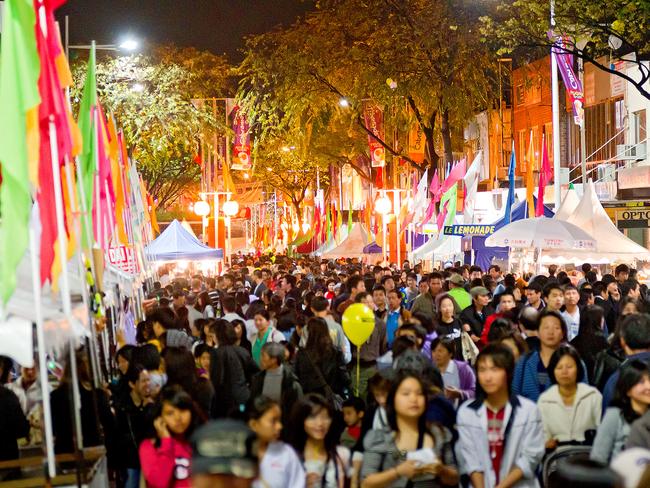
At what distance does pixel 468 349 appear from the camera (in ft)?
43.0

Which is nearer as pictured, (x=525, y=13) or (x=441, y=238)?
(x=525, y=13)

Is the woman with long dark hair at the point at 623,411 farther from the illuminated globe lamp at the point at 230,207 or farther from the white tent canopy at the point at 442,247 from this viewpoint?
the illuminated globe lamp at the point at 230,207

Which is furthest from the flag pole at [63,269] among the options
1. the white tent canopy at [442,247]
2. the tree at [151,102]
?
the tree at [151,102]

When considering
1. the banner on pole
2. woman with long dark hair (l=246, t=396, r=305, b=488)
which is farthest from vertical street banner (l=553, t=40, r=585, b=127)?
woman with long dark hair (l=246, t=396, r=305, b=488)

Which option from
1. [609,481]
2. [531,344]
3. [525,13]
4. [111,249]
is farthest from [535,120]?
[609,481]

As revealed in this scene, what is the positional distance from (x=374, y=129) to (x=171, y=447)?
1996 inches

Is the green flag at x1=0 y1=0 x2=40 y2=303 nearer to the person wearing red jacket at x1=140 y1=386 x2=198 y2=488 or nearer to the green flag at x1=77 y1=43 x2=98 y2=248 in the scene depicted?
the person wearing red jacket at x1=140 y1=386 x2=198 y2=488

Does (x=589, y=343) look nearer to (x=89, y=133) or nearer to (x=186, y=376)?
(x=186, y=376)

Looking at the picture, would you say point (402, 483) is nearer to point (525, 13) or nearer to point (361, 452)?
point (361, 452)

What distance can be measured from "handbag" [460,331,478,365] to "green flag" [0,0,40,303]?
5.54 metres

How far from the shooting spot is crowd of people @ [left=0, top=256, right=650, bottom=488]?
7.46 meters

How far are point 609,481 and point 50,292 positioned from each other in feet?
21.3

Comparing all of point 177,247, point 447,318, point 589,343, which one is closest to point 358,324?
point 447,318

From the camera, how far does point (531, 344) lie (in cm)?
1142
